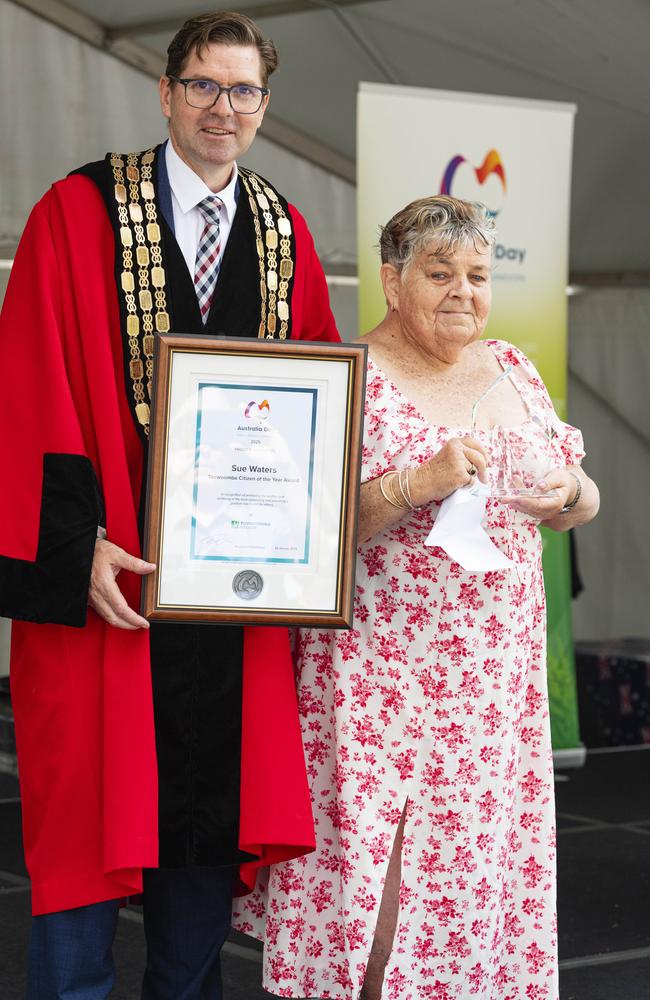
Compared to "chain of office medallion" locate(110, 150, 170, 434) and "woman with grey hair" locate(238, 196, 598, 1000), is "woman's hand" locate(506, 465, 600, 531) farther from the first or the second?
"chain of office medallion" locate(110, 150, 170, 434)

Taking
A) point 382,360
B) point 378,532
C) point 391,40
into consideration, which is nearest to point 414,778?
point 378,532

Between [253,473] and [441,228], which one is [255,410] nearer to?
[253,473]

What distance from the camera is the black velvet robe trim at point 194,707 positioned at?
2.18 m

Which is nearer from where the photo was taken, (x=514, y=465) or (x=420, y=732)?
(x=514, y=465)

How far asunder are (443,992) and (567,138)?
365 centimetres

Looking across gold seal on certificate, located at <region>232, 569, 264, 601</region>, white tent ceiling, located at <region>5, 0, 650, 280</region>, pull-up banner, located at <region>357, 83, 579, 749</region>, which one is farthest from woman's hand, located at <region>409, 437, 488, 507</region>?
white tent ceiling, located at <region>5, 0, 650, 280</region>

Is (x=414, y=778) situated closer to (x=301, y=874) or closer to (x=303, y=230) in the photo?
(x=301, y=874)

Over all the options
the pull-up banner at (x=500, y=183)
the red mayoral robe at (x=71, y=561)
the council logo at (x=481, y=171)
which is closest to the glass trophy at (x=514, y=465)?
the red mayoral robe at (x=71, y=561)

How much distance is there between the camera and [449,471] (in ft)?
7.09

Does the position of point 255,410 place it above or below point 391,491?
above

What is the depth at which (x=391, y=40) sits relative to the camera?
20.0 feet

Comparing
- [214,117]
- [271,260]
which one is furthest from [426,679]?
[214,117]

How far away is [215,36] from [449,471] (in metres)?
0.82

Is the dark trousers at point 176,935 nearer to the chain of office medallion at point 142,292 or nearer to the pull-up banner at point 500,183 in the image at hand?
the chain of office medallion at point 142,292
